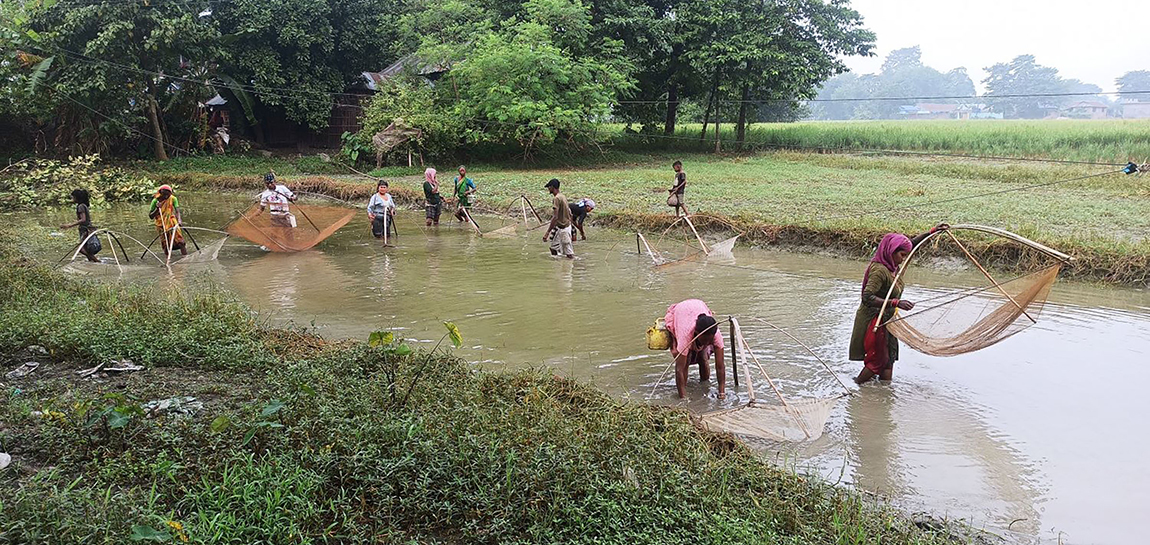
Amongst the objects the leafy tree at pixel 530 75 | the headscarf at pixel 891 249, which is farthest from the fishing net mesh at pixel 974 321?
the leafy tree at pixel 530 75

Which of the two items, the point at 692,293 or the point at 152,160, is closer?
the point at 692,293

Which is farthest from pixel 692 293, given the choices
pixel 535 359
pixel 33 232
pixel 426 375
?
pixel 33 232

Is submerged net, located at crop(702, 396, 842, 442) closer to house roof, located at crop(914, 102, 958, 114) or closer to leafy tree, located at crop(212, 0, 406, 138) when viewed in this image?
leafy tree, located at crop(212, 0, 406, 138)

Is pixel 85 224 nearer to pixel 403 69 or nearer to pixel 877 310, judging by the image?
pixel 877 310

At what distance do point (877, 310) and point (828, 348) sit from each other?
3.90 feet

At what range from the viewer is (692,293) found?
8.79 metres

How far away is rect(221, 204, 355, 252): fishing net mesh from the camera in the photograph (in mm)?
10867

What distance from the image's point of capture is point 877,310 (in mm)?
5691

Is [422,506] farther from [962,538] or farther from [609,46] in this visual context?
[609,46]

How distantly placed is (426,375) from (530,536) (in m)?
2.09

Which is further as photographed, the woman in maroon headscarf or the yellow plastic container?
the woman in maroon headscarf

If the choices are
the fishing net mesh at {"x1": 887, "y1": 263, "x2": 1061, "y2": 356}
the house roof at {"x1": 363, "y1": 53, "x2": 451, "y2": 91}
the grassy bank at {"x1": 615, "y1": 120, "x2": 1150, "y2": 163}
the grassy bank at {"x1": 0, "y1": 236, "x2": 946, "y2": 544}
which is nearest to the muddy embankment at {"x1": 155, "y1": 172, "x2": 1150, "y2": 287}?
the fishing net mesh at {"x1": 887, "y1": 263, "x2": 1061, "y2": 356}

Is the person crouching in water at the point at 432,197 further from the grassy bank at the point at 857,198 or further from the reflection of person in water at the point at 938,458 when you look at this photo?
the reflection of person in water at the point at 938,458

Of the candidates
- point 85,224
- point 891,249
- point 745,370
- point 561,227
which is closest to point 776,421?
point 745,370
